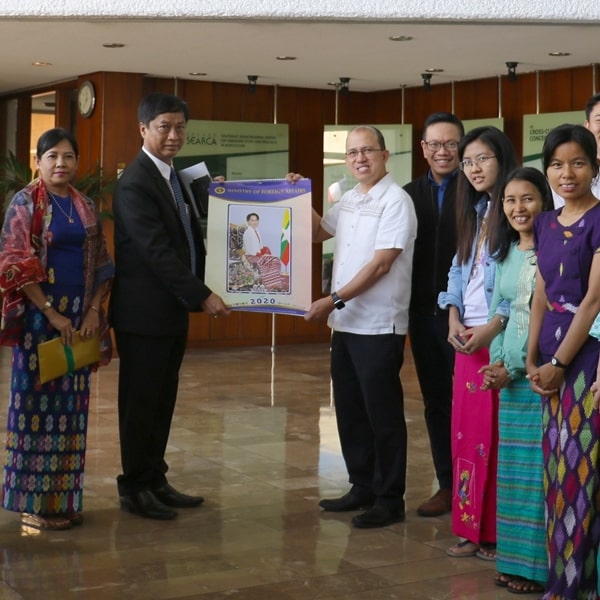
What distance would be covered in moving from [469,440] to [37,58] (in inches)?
271

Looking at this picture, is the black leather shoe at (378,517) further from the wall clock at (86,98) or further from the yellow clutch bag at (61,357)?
the wall clock at (86,98)

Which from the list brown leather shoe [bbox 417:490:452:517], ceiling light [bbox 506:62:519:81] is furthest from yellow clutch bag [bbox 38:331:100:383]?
ceiling light [bbox 506:62:519:81]

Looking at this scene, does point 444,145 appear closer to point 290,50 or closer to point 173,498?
point 173,498

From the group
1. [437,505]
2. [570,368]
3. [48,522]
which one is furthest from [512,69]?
[570,368]

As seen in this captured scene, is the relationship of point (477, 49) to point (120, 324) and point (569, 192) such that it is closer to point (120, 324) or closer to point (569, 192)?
point (120, 324)

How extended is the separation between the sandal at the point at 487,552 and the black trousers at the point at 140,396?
154 centimetres

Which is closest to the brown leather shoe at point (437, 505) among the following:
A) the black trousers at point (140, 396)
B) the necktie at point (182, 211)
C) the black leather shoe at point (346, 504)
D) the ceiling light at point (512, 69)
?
the black leather shoe at point (346, 504)

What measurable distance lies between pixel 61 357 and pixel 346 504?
4.71 feet

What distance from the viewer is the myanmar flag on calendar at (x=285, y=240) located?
505 cm

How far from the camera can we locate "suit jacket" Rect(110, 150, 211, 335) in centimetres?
482

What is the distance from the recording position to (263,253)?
506 centimetres

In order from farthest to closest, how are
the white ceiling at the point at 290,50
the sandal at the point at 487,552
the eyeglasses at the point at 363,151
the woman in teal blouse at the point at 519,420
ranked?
the white ceiling at the point at 290,50, the eyeglasses at the point at 363,151, the sandal at the point at 487,552, the woman in teal blouse at the point at 519,420

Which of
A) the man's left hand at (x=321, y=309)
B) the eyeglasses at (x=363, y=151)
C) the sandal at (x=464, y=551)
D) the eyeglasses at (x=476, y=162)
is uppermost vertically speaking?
the eyeglasses at (x=363, y=151)

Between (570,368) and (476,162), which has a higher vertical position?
(476,162)
